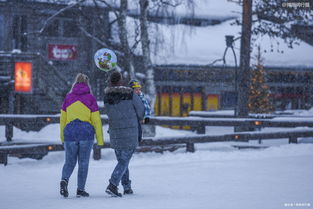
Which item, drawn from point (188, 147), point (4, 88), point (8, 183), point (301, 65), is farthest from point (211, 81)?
point (8, 183)

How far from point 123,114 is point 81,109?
0.60 m

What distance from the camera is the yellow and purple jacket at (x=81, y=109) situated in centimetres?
747

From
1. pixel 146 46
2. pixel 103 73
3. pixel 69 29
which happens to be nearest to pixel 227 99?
pixel 103 73

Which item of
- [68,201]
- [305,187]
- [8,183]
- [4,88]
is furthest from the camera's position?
[4,88]

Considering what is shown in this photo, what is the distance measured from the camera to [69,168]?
24.9ft

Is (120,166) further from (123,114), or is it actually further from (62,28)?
(62,28)

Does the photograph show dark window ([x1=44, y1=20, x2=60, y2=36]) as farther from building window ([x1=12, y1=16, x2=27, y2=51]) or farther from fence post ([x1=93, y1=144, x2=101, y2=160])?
fence post ([x1=93, y1=144, x2=101, y2=160])

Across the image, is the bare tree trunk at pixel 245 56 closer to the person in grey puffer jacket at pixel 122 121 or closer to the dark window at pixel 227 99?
the person in grey puffer jacket at pixel 122 121

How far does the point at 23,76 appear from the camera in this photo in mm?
22938

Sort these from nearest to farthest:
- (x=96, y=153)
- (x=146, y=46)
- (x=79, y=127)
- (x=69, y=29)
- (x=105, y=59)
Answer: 1. (x=79, y=127)
2. (x=105, y=59)
3. (x=96, y=153)
4. (x=146, y=46)
5. (x=69, y=29)

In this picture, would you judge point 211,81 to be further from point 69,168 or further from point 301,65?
point 69,168

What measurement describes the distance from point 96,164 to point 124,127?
16.0 feet

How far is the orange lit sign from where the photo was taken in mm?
22734

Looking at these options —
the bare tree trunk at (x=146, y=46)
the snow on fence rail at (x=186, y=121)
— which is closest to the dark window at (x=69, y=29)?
the bare tree trunk at (x=146, y=46)
